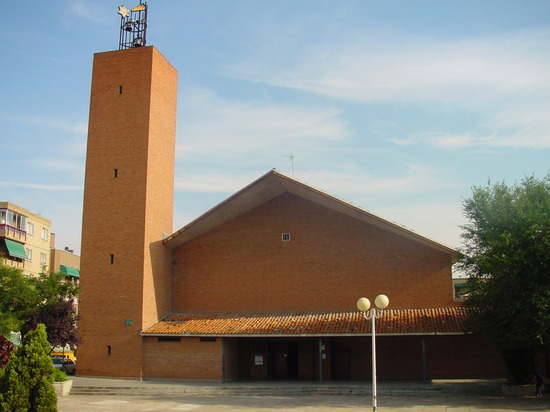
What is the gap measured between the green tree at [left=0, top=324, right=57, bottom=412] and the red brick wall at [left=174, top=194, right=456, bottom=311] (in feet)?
43.0

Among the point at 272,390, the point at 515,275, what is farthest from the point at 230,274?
the point at 515,275

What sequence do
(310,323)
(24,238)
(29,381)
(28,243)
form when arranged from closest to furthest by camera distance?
(29,381), (310,323), (24,238), (28,243)

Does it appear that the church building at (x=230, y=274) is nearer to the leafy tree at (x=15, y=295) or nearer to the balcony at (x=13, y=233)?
the leafy tree at (x=15, y=295)

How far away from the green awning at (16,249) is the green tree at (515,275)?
36674mm

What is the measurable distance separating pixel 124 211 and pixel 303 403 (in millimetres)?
12615

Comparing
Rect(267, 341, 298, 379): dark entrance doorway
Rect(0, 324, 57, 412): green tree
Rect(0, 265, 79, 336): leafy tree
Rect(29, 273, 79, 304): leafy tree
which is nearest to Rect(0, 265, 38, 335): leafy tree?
Rect(0, 265, 79, 336): leafy tree

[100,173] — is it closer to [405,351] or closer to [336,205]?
[336,205]

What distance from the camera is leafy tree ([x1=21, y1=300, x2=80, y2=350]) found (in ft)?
84.2

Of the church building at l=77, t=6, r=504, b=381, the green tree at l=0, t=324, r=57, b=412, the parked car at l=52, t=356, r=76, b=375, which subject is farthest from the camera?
the parked car at l=52, t=356, r=76, b=375

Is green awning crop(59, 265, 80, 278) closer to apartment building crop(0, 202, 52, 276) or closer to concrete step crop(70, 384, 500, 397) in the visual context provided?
apartment building crop(0, 202, 52, 276)

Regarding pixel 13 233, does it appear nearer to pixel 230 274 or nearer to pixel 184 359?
pixel 230 274

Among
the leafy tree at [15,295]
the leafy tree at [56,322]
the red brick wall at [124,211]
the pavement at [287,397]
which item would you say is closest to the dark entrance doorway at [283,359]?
the pavement at [287,397]

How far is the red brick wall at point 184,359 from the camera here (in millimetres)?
26969

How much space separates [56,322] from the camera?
25.7 metres
